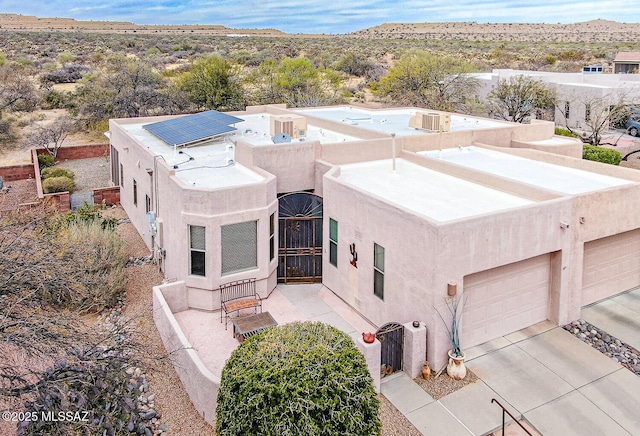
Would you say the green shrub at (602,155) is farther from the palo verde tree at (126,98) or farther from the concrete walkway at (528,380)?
the palo verde tree at (126,98)

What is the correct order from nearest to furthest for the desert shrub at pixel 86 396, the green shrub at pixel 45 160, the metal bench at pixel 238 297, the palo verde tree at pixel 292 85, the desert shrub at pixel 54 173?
1. the desert shrub at pixel 86 396
2. the metal bench at pixel 238 297
3. the desert shrub at pixel 54 173
4. the green shrub at pixel 45 160
5. the palo verde tree at pixel 292 85

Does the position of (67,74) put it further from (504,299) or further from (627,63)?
(627,63)

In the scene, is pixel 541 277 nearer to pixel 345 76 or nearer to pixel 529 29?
pixel 345 76

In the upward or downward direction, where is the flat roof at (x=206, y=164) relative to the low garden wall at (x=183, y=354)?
upward

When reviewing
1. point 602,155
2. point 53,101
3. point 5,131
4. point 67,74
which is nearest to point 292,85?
point 53,101

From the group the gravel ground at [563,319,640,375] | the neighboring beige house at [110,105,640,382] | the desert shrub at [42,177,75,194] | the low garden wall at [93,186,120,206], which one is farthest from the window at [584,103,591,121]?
the desert shrub at [42,177,75,194]

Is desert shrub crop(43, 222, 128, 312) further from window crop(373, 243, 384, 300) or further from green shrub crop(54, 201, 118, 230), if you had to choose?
window crop(373, 243, 384, 300)

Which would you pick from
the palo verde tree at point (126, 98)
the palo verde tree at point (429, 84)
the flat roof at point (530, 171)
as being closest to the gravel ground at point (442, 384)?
the flat roof at point (530, 171)
